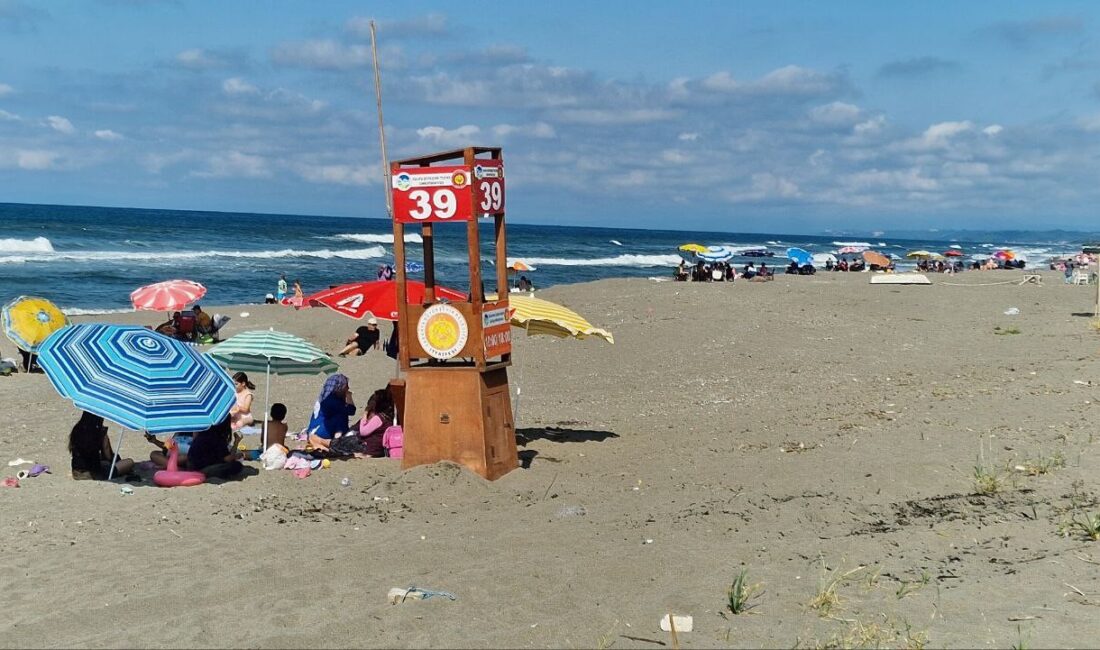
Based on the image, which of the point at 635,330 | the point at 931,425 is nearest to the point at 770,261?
the point at 635,330

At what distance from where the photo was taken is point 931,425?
1029 cm

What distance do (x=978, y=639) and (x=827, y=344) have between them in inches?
511

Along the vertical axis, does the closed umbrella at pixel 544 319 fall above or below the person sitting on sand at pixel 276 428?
above

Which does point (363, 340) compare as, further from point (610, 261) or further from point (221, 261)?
point (610, 261)

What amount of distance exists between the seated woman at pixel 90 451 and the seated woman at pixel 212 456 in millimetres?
659

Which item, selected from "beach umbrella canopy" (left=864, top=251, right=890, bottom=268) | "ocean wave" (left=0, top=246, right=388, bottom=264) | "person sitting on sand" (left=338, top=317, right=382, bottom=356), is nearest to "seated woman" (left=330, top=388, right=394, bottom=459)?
"person sitting on sand" (left=338, top=317, right=382, bottom=356)

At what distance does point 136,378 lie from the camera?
327 inches

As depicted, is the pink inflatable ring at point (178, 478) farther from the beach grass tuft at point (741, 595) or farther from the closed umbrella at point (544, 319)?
the beach grass tuft at point (741, 595)

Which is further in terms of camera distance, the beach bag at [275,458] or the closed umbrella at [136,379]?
the beach bag at [275,458]

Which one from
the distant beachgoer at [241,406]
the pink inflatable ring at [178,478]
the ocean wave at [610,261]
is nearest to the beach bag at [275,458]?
the pink inflatable ring at [178,478]

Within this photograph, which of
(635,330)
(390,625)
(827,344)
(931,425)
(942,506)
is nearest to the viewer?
(390,625)

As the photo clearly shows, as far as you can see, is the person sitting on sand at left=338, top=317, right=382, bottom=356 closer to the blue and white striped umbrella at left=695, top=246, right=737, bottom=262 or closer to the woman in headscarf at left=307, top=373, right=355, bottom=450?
the woman in headscarf at left=307, top=373, right=355, bottom=450

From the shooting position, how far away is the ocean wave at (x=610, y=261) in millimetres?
64625

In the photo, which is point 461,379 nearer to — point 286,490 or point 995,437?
point 286,490
